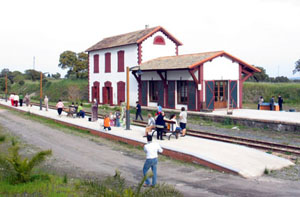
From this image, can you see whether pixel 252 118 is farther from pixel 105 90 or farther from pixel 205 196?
pixel 105 90

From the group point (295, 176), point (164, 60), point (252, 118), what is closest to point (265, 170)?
point (295, 176)

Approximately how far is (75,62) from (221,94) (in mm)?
31965

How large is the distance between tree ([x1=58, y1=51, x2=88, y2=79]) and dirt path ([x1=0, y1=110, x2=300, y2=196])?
3688 centimetres

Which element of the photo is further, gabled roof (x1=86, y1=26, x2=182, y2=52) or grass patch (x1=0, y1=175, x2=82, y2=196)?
gabled roof (x1=86, y1=26, x2=182, y2=52)

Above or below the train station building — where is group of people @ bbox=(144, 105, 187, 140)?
below

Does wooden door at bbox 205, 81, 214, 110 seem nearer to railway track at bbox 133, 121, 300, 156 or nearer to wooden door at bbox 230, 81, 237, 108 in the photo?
wooden door at bbox 230, 81, 237, 108

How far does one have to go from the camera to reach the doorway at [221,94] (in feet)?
85.1

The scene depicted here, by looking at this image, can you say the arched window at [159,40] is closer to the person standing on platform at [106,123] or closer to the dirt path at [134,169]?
the person standing on platform at [106,123]

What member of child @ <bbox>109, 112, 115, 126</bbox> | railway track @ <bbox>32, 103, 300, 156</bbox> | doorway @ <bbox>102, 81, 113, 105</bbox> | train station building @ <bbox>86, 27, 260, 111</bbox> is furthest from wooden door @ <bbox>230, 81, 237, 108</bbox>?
doorway @ <bbox>102, 81, 113, 105</bbox>

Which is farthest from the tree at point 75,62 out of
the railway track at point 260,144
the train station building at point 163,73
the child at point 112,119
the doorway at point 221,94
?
the railway track at point 260,144

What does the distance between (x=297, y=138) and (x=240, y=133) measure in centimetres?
279

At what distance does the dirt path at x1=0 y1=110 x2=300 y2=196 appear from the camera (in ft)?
27.3

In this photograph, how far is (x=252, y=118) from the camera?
20.2 metres

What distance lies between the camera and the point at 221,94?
1039 inches
